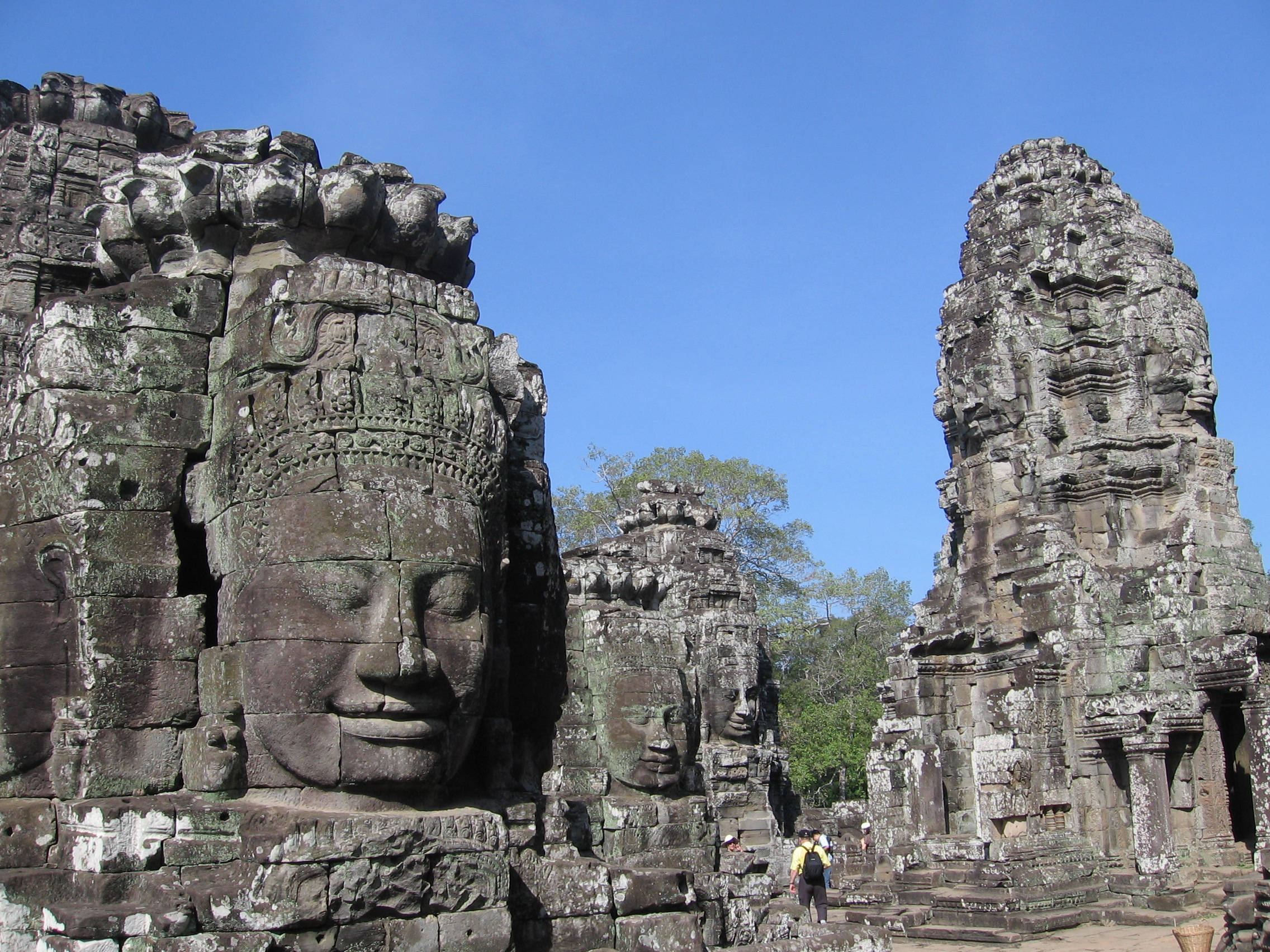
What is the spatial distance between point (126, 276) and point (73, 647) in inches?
73.4

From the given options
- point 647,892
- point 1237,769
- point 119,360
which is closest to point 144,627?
point 119,360

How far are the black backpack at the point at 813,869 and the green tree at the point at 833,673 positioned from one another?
14397 mm

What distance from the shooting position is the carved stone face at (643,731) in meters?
8.34

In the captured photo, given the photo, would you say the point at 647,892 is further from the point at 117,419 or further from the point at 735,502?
the point at 735,502

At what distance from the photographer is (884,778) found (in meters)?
16.0

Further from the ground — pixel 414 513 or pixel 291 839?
pixel 414 513

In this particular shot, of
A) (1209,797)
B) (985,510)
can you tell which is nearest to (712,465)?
(985,510)

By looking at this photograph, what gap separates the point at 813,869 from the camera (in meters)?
11.7

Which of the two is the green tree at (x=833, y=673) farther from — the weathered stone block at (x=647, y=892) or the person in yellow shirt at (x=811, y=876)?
the weathered stone block at (x=647, y=892)

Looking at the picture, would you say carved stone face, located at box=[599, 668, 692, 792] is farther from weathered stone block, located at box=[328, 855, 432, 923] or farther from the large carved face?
weathered stone block, located at box=[328, 855, 432, 923]

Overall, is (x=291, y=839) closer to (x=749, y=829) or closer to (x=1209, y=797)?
(x=1209, y=797)

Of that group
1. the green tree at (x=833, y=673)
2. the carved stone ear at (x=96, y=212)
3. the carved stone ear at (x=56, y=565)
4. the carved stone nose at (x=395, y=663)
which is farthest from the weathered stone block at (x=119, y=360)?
the green tree at (x=833, y=673)

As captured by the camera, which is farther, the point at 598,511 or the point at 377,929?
the point at 598,511

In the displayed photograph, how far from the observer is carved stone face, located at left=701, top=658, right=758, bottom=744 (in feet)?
58.9
